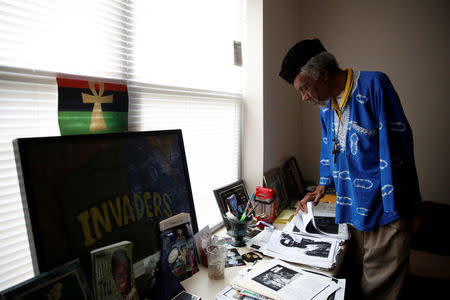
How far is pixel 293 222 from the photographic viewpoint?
1685 mm

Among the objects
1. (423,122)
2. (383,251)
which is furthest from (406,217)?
(423,122)

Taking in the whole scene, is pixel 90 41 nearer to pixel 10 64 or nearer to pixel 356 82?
pixel 10 64

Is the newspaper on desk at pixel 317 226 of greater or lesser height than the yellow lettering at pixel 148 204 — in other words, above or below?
below

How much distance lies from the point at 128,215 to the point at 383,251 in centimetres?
128

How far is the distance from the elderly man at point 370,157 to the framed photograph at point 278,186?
21.5 inches

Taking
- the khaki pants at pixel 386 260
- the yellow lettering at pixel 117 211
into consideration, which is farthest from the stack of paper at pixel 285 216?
the yellow lettering at pixel 117 211

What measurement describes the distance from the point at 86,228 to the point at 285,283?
2.46ft

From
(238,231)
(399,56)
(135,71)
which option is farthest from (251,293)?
(399,56)

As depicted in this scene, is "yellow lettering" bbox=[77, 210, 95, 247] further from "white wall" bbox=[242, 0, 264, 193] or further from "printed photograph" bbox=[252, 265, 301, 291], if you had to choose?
"white wall" bbox=[242, 0, 264, 193]

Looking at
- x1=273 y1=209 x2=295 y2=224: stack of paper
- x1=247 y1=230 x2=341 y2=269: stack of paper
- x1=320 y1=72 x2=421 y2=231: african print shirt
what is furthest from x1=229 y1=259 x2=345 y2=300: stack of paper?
x1=273 y1=209 x2=295 y2=224: stack of paper

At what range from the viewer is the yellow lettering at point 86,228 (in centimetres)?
80

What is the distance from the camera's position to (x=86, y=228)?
0.81 metres

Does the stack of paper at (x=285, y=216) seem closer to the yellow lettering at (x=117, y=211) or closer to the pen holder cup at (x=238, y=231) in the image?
the pen holder cup at (x=238, y=231)

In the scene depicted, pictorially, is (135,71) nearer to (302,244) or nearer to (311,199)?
(302,244)
